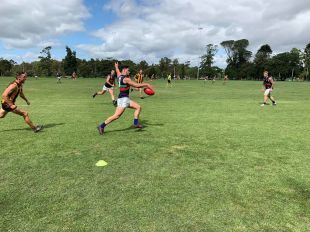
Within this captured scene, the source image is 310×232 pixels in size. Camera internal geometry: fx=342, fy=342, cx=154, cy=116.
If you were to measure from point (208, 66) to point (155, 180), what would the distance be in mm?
141422

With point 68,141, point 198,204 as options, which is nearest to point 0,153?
point 68,141

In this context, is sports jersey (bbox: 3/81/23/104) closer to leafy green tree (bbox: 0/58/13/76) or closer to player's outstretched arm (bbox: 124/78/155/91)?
player's outstretched arm (bbox: 124/78/155/91)

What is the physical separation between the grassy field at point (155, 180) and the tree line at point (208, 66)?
109m

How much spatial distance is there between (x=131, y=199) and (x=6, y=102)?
272 inches

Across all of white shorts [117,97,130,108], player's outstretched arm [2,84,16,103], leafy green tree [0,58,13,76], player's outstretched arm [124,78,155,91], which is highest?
player's outstretched arm [124,78,155,91]

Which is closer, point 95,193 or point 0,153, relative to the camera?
point 95,193

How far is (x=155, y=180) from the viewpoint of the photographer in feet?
21.0

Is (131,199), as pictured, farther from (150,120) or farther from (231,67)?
(231,67)

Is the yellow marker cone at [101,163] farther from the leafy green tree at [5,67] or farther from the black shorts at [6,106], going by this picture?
the leafy green tree at [5,67]

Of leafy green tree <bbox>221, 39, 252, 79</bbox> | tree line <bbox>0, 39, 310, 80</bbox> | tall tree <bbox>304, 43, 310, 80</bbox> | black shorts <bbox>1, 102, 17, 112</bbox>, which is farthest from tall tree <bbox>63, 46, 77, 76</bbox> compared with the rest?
black shorts <bbox>1, 102, 17, 112</bbox>

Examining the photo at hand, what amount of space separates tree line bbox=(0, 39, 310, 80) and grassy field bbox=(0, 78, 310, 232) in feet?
357

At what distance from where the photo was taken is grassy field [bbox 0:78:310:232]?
15.8 feet

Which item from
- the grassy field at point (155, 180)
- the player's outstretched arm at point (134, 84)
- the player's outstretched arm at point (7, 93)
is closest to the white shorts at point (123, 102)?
the player's outstretched arm at point (134, 84)

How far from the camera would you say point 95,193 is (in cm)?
577
